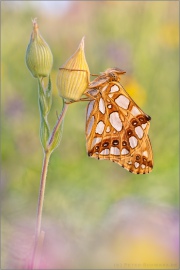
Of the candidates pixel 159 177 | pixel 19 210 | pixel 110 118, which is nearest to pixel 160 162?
pixel 159 177

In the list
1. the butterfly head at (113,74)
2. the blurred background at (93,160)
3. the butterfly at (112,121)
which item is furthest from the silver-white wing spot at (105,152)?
the blurred background at (93,160)

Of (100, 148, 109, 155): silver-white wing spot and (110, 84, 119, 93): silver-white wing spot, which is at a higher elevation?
(110, 84, 119, 93): silver-white wing spot

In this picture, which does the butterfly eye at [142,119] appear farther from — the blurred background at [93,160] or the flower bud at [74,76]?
the blurred background at [93,160]

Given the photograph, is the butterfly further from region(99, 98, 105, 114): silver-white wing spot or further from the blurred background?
the blurred background

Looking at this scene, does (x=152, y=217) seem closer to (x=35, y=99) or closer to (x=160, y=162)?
(x=160, y=162)

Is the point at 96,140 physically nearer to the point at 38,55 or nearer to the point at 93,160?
the point at 38,55

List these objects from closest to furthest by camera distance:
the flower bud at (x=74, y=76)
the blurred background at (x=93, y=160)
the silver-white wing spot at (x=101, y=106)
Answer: the flower bud at (x=74, y=76) < the silver-white wing spot at (x=101, y=106) < the blurred background at (x=93, y=160)

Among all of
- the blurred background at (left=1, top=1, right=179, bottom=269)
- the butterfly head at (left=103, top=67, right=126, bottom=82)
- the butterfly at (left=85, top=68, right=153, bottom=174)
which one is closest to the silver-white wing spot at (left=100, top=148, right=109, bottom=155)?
the butterfly at (left=85, top=68, right=153, bottom=174)

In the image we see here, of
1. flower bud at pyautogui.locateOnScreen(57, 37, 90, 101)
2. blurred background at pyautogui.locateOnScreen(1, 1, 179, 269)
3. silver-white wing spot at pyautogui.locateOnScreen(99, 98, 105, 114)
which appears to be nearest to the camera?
flower bud at pyautogui.locateOnScreen(57, 37, 90, 101)
